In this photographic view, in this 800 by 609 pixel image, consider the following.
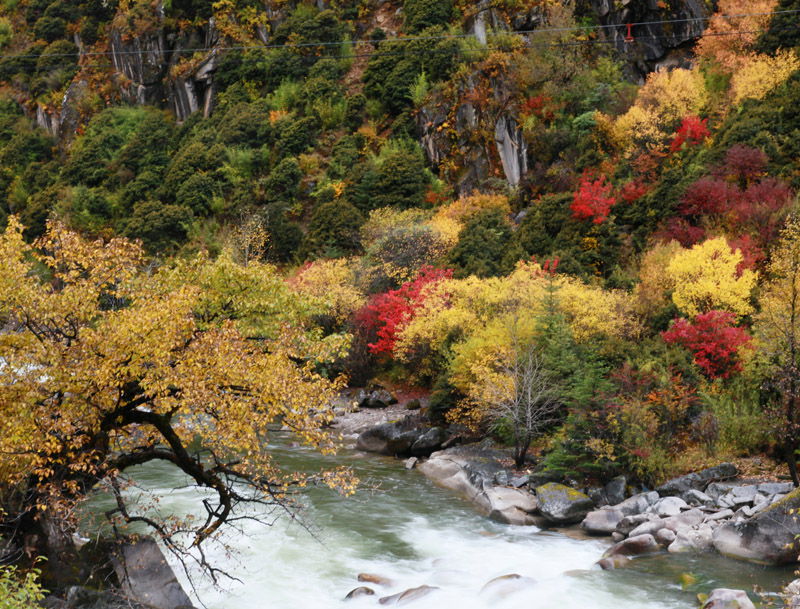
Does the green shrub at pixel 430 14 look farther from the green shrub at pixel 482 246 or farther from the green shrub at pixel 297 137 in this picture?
the green shrub at pixel 482 246

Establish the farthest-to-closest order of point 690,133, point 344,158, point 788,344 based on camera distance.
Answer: point 344,158 → point 690,133 → point 788,344

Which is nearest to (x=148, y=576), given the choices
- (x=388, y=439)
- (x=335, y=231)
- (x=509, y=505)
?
(x=509, y=505)

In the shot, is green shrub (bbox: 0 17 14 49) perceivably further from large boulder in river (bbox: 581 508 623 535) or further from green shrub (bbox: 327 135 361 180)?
large boulder in river (bbox: 581 508 623 535)

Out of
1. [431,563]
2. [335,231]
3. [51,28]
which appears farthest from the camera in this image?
[51,28]

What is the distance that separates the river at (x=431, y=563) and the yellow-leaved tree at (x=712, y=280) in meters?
10.6

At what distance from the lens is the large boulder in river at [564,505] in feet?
59.0

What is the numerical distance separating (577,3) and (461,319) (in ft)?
113

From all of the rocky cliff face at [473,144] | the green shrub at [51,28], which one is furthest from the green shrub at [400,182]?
the green shrub at [51,28]

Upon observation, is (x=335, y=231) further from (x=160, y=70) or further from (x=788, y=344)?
(x=160, y=70)

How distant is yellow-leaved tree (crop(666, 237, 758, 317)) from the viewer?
22.4m

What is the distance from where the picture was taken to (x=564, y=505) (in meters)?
18.0

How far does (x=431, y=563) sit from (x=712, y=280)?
48.4ft

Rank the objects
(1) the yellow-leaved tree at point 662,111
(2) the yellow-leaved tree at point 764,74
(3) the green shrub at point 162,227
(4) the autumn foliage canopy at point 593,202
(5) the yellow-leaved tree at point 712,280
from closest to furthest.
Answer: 1. (5) the yellow-leaved tree at point 712,280
2. (2) the yellow-leaved tree at point 764,74
3. (4) the autumn foliage canopy at point 593,202
4. (1) the yellow-leaved tree at point 662,111
5. (3) the green shrub at point 162,227

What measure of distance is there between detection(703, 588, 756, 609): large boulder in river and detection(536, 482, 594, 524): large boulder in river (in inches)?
226
